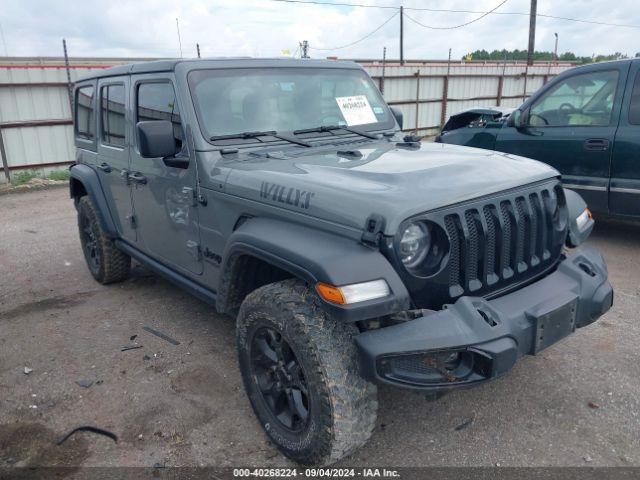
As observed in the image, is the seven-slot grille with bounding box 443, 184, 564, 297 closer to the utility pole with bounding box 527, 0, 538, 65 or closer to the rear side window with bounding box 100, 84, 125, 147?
the rear side window with bounding box 100, 84, 125, 147

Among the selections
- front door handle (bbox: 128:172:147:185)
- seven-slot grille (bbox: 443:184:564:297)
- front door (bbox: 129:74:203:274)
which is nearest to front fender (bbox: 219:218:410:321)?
seven-slot grille (bbox: 443:184:564:297)

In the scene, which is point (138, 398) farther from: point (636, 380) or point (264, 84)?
point (636, 380)

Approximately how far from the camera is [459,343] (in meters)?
2.13

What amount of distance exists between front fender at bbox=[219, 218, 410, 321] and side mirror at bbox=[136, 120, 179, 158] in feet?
2.92

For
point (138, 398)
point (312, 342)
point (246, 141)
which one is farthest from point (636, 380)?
point (138, 398)

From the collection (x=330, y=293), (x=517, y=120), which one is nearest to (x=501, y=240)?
(x=330, y=293)

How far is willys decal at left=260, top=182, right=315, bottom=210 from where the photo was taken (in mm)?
2520

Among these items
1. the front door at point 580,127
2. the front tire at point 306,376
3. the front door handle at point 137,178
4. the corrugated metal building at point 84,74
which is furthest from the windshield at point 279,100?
the corrugated metal building at point 84,74

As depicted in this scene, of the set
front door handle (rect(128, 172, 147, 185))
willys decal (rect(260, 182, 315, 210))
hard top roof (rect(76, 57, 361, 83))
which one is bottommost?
front door handle (rect(128, 172, 147, 185))

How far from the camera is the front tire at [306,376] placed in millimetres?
2273

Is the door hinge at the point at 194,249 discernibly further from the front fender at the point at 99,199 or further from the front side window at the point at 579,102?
the front side window at the point at 579,102

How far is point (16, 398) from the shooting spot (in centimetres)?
325

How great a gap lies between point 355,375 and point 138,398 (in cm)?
161

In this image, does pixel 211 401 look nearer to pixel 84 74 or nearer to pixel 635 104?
pixel 635 104
